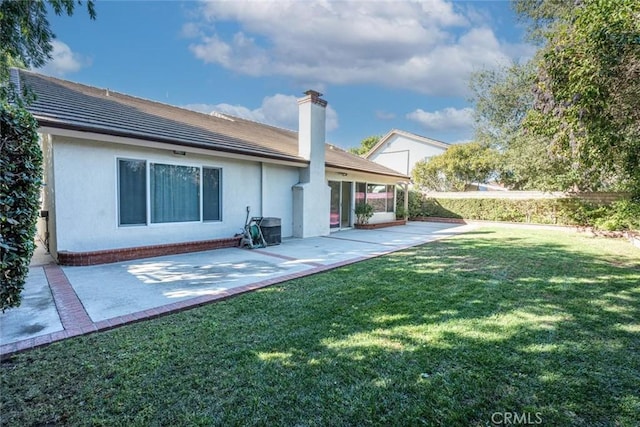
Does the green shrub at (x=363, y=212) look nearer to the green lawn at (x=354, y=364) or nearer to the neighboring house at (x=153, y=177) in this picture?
the neighboring house at (x=153, y=177)

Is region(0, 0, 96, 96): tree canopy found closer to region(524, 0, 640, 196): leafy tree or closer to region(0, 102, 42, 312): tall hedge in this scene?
region(0, 102, 42, 312): tall hedge

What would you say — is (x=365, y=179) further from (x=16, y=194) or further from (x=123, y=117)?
(x=16, y=194)

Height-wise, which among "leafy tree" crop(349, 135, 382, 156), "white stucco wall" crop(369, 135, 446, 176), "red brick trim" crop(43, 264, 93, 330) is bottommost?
"red brick trim" crop(43, 264, 93, 330)

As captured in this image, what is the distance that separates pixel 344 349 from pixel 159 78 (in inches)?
627

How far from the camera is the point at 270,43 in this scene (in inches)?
536

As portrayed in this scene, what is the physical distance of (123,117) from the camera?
877cm

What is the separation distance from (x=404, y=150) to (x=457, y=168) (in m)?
7.95

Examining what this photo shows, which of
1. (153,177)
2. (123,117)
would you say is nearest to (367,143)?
(123,117)

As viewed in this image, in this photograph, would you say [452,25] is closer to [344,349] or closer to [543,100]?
[543,100]

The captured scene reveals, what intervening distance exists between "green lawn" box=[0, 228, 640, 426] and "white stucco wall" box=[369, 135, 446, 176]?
83.7 ft

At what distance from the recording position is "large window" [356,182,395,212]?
659 inches

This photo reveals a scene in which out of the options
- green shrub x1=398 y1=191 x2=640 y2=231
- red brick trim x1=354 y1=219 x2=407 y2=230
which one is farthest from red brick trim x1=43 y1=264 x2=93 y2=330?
green shrub x1=398 y1=191 x2=640 y2=231

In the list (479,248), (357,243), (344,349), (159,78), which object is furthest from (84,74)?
(479,248)

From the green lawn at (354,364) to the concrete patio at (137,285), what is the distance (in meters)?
0.42
